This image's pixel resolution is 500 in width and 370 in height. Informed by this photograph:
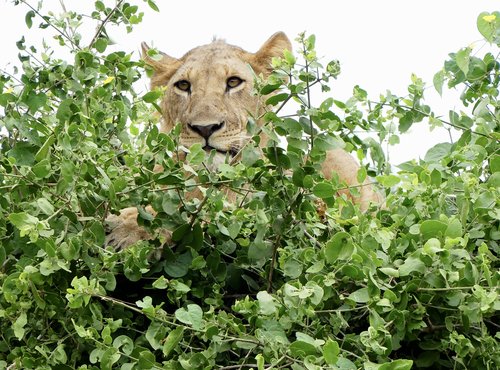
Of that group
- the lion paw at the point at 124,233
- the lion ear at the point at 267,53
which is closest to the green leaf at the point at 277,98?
the lion paw at the point at 124,233

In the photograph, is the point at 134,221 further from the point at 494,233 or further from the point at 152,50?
the point at 494,233

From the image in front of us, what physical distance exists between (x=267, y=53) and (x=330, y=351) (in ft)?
12.3

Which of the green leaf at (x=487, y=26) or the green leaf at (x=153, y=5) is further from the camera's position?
the green leaf at (x=153, y=5)

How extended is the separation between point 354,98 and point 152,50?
944 mm

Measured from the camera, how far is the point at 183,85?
5.50 metres

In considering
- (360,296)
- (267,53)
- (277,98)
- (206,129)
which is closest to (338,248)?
(360,296)

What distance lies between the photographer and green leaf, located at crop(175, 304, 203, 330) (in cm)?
248

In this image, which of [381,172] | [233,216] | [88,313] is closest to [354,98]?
[381,172]

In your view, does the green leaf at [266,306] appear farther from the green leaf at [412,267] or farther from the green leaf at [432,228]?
the green leaf at [432,228]

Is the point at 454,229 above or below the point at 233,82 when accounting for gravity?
below

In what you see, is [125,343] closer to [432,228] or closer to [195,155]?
[195,155]

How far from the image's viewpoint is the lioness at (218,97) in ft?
16.2

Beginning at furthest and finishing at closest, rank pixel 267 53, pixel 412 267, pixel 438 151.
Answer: pixel 267 53 → pixel 438 151 → pixel 412 267

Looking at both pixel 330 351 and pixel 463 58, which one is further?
pixel 463 58
